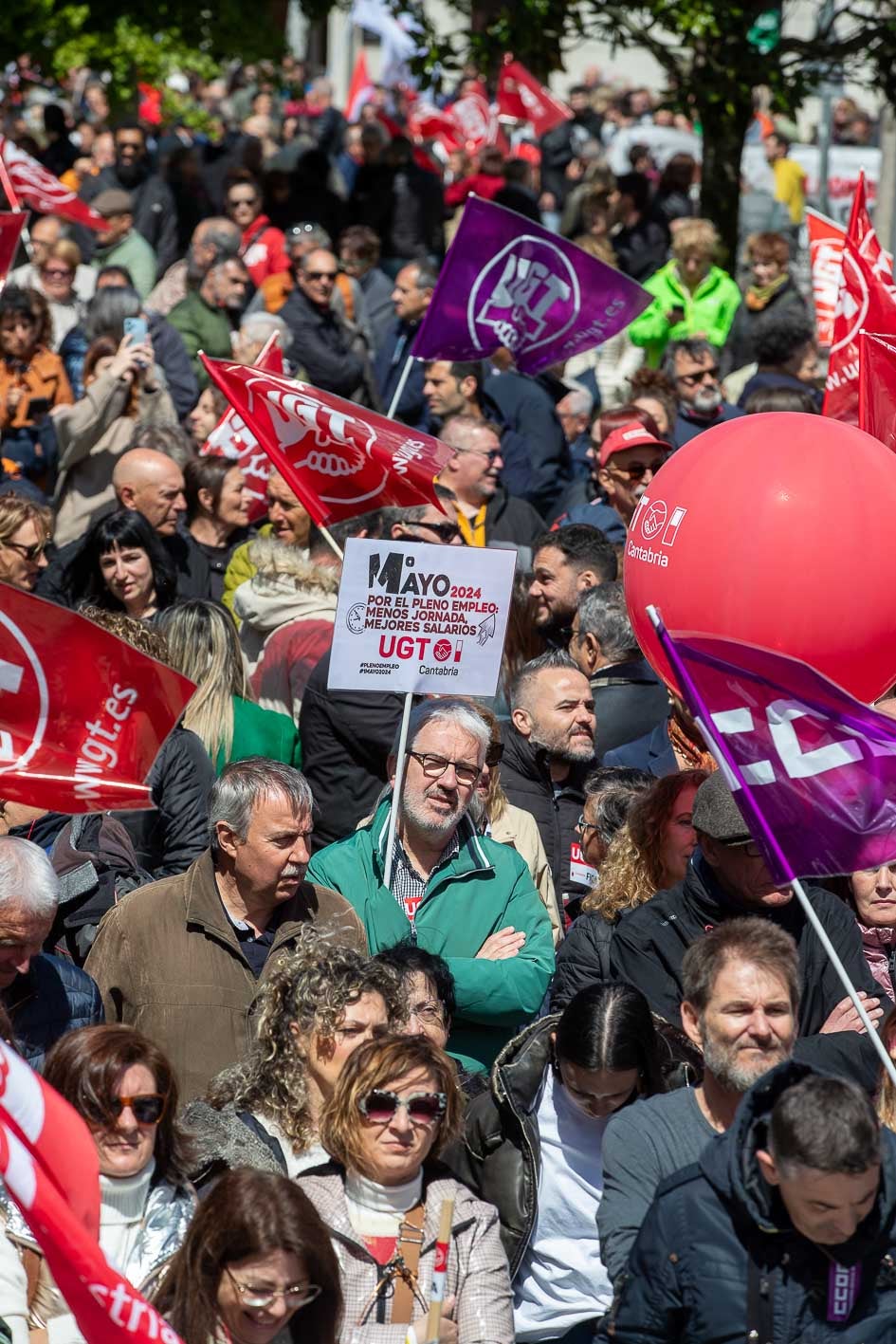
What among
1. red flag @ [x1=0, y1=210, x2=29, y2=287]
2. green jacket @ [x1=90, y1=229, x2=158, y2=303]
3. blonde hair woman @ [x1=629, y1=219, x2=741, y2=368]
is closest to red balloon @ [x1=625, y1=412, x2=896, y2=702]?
red flag @ [x1=0, y1=210, x2=29, y2=287]

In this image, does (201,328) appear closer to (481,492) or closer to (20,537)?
(481,492)

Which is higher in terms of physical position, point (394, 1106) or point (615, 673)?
point (394, 1106)

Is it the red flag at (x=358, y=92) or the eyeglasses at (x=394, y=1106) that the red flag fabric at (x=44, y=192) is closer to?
the red flag at (x=358, y=92)

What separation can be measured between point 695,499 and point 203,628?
5.66ft

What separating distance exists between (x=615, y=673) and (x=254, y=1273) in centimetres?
365

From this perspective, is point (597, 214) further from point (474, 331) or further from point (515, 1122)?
point (515, 1122)

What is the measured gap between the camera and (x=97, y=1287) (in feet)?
11.5

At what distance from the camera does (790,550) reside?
19.5ft

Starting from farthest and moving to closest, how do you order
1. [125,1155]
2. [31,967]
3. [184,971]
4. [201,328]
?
[201,328], [184,971], [31,967], [125,1155]

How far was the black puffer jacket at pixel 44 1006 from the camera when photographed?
16.3 feet

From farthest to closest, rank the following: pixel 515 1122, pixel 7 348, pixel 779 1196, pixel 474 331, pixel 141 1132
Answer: pixel 7 348, pixel 474 331, pixel 515 1122, pixel 141 1132, pixel 779 1196

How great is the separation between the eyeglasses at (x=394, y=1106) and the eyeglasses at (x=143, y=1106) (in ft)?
1.38

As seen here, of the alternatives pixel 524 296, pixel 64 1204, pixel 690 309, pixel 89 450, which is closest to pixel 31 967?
pixel 64 1204

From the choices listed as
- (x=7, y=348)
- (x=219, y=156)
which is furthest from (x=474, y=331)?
(x=219, y=156)
